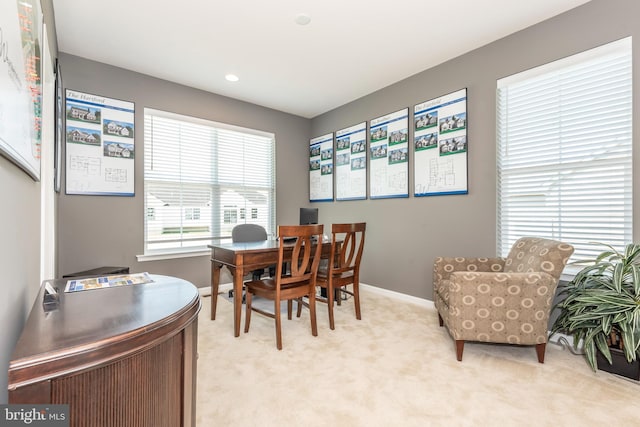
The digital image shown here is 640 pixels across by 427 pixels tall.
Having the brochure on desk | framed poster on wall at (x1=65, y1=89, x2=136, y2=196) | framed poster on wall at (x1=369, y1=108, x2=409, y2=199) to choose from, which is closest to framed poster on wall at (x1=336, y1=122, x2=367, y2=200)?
framed poster on wall at (x1=369, y1=108, x2=409, y2=199)

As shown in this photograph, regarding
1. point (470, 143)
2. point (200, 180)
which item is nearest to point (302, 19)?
point (470, 143)

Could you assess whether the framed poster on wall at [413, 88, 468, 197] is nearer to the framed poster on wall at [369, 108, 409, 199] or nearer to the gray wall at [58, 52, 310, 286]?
the framed poster on wall at [369, 108, 409, 199]

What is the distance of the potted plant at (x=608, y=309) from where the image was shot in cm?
183

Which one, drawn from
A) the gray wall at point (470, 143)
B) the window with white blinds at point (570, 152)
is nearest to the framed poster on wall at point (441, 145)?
the gray wall at point (470, 143)

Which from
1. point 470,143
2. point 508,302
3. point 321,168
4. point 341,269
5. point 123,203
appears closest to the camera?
point 508,302

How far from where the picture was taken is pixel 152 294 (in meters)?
1.08

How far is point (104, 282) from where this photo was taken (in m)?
1.26

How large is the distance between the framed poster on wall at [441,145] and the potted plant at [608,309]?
1.34m

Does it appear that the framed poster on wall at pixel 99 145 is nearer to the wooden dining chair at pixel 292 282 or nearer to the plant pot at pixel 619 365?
the wooden dining chair at pixel 292 282

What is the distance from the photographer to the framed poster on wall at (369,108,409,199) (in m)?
3.75

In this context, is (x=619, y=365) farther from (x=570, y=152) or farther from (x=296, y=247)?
(x=296, y=247)

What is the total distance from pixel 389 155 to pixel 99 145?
11.1 ft

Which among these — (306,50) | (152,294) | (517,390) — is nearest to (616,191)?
(517,390)

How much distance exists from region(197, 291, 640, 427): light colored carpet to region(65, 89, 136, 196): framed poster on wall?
2022mm
